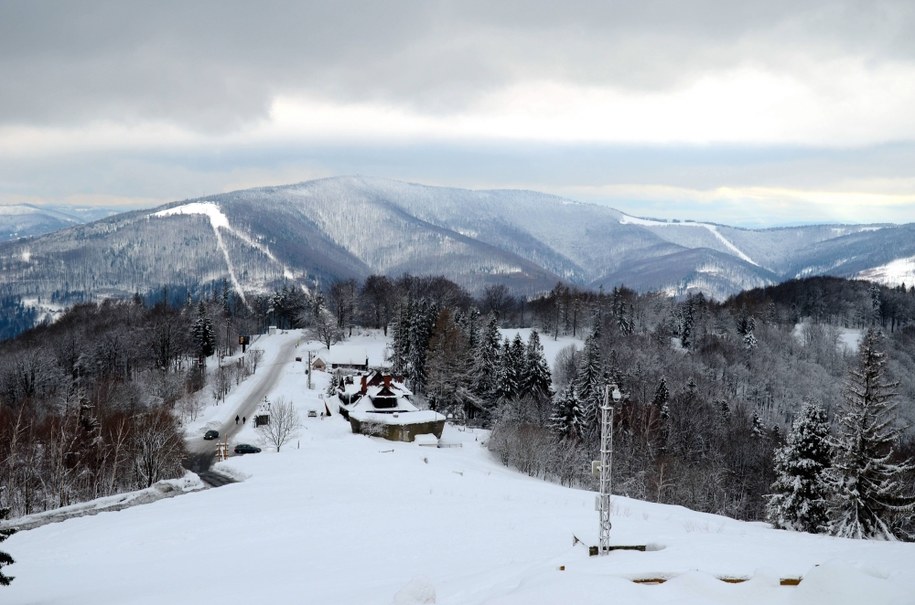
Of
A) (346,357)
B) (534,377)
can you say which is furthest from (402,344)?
(534,377)

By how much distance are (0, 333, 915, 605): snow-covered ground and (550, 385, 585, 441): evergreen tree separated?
89.5ft

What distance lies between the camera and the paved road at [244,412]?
45.0 meters

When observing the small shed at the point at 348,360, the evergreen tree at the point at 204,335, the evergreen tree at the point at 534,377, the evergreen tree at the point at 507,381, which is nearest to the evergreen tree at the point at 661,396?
the evergreen tree at the point at 534,377

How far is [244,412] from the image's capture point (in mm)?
60656

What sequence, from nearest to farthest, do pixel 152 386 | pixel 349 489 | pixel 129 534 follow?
1. pixel 129 534
2. pixel 349 489
3. pixel 152 386

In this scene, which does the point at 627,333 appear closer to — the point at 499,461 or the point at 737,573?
the point at 499,461

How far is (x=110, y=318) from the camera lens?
353 ft

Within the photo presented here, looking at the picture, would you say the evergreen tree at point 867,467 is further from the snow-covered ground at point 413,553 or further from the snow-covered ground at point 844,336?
the snow-covered ground at point 844,336

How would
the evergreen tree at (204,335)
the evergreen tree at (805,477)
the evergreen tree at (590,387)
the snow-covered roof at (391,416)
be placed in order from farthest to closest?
1. the evergreen tree at (204,335)
2. the evergreen tree at (590,387)
3. the snow-covered roof at (391,416)
4. the evergreen tree at (805,477)

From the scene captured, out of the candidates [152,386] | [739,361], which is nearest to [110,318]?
[152,386]

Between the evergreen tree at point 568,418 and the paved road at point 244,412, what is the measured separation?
2972 cm

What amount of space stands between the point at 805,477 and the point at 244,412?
51.0 m

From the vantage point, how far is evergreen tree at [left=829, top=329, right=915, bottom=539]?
2331cm

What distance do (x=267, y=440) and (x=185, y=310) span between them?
248 ft
